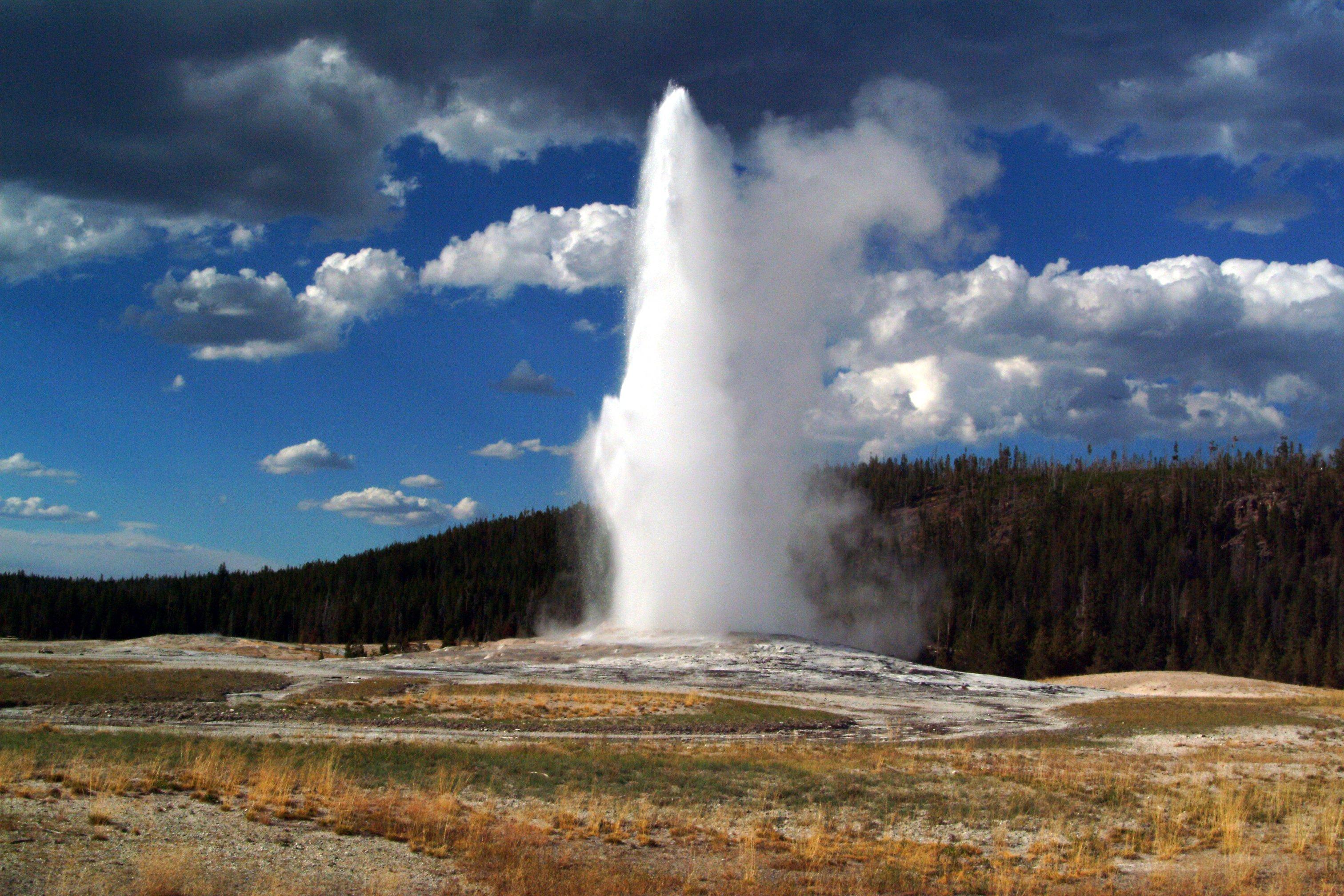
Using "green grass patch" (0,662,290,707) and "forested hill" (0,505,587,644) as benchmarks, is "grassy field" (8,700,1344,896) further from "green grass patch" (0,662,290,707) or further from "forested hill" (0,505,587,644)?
"forested hill" (0,505,587,644)

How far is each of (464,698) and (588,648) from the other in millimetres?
Answer: 17533

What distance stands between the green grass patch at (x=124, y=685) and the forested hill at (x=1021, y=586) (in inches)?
2170

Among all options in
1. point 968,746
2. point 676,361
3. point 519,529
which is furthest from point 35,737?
point 519,529

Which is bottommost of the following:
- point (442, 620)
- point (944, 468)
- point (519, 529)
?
point (442, 620)

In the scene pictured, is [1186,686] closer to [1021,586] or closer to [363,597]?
[1021,586]

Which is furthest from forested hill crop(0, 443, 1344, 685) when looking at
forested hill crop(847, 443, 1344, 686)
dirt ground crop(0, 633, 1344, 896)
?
dirt ground crop(0, 633, 1344, 896)

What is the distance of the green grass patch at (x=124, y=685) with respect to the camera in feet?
90.6

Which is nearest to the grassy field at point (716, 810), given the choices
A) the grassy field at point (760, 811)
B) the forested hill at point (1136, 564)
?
the grassy field at point (760, 811)

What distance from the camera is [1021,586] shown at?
10462cm

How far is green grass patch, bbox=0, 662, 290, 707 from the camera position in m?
27.6

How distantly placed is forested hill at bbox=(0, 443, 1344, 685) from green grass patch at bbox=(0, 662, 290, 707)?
181 feet

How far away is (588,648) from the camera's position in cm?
4909

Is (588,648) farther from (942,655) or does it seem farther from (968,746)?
(942,655)

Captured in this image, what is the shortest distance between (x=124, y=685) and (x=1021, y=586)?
93.6m
